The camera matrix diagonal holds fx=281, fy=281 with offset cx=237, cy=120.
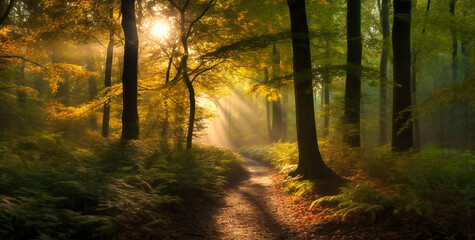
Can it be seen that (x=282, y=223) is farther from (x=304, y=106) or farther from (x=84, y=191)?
Answer: (x=84, y=191)

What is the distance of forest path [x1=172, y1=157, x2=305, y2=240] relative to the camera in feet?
18.7

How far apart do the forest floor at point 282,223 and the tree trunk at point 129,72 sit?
163 inches

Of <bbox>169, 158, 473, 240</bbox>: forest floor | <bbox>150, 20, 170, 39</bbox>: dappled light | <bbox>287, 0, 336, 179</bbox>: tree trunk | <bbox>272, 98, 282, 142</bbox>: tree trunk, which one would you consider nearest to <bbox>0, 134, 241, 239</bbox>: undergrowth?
<bbox>169, 158, 473, 240</bbox>: forest floor

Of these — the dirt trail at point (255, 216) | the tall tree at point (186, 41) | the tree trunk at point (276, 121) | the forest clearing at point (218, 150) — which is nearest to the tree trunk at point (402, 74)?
the forest clearing at point (218, 150)

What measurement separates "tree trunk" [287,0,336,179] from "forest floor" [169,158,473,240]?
1.24 metres

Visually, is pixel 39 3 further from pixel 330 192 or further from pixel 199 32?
pixel 330 192

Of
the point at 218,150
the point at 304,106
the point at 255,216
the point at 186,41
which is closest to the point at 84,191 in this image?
the point at 255,216

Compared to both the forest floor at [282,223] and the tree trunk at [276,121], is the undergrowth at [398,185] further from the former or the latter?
the tree trunk at [276,121]

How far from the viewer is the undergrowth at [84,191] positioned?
3.84 meters

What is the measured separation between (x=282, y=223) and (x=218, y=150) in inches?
401

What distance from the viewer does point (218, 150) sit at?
16438 millimetres

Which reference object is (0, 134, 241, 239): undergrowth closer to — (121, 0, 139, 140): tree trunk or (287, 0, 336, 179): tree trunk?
(121, 0, 139, 140): tree trunk

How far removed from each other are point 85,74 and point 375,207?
13813mm

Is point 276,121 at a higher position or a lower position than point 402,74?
lower
